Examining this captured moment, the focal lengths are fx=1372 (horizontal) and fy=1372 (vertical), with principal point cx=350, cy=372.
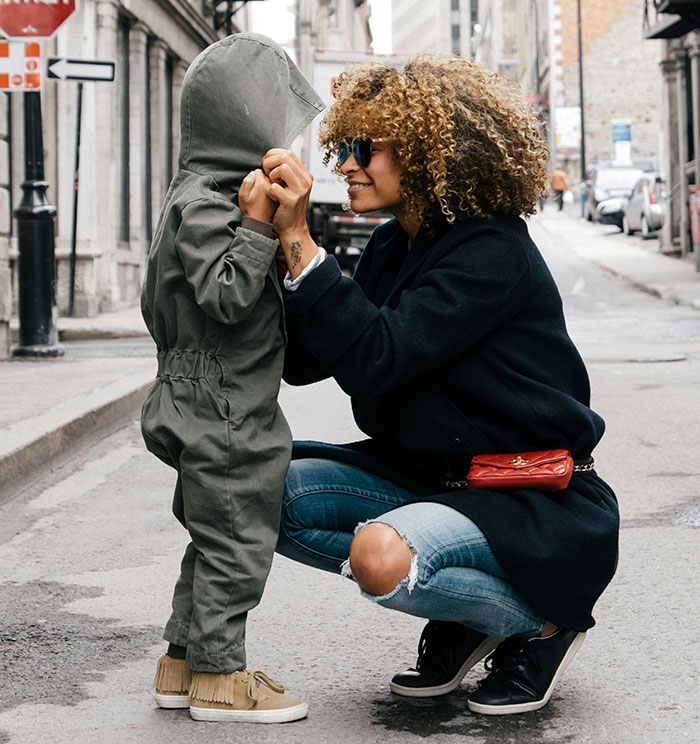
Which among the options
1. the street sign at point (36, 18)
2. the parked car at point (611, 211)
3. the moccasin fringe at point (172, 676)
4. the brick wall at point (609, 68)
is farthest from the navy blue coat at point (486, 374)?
the brick wall at point (609, 68)

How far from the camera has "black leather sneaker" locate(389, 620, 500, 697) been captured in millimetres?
3203

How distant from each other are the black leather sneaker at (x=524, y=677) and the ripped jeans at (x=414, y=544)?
52 millimetres

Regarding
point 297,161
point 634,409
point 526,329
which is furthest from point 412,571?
point 634,409

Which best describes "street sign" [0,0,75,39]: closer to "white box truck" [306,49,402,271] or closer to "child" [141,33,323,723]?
"child" [141,33,323,723]

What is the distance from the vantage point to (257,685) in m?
3.00

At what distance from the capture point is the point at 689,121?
24.0 metres

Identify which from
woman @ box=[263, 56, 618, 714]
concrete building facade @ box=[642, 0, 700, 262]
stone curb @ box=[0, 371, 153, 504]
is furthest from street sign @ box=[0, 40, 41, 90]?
concrete building facade @ box=[642, 0, 700, 262]

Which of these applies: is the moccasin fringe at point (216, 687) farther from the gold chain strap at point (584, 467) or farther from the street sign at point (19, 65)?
the street sign at point (19, 65)

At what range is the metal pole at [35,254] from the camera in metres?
11.3

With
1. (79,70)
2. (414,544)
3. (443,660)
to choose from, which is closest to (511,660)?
(443,660)

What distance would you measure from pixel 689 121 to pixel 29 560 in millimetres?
21014

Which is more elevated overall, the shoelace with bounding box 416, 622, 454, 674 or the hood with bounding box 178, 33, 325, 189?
the hood with bounding box 178, 33, 325, 189

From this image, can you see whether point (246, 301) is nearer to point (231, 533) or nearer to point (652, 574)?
point (231, 533)

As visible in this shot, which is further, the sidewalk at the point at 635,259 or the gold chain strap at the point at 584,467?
the sidewalk at the point at 635,259
